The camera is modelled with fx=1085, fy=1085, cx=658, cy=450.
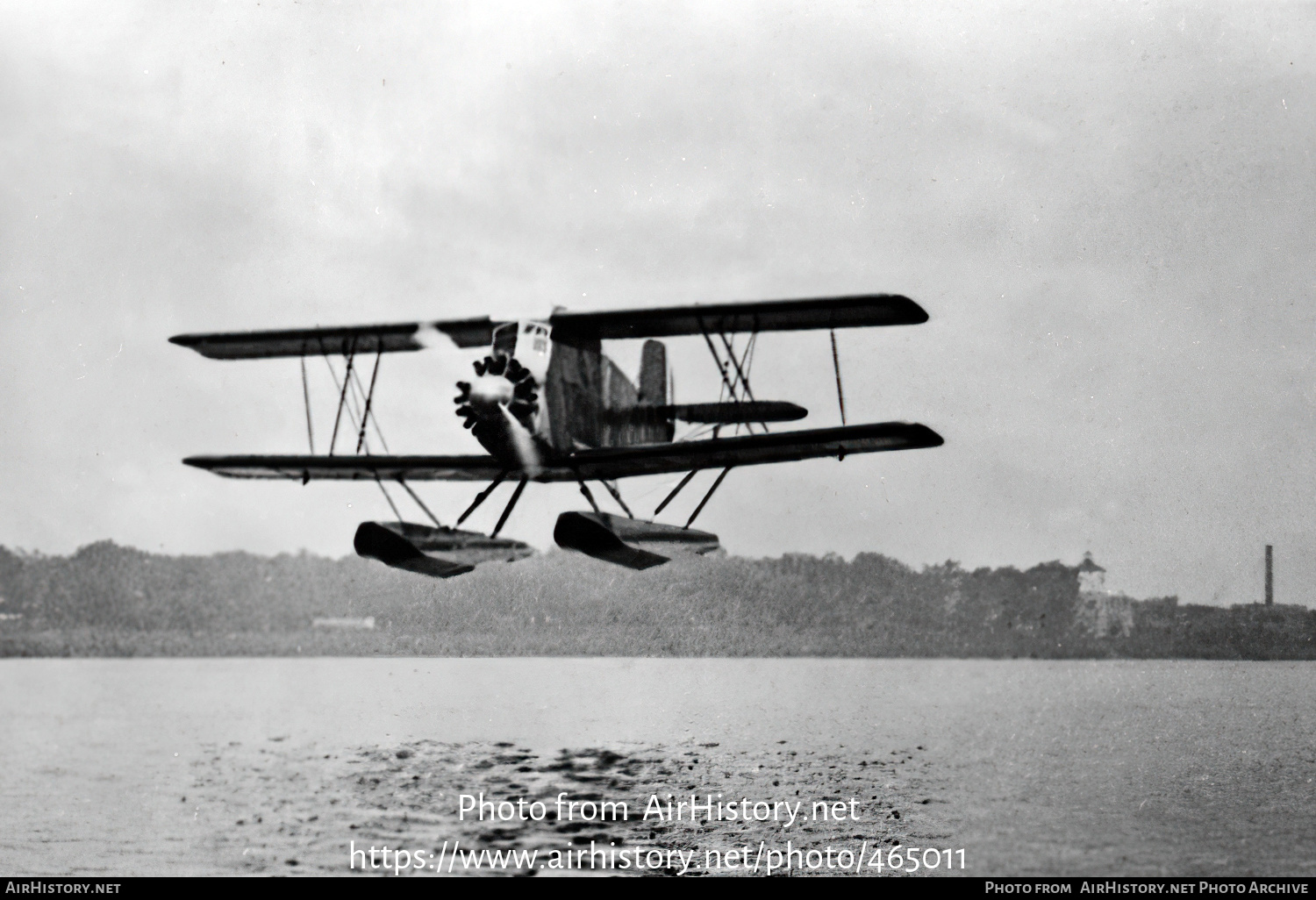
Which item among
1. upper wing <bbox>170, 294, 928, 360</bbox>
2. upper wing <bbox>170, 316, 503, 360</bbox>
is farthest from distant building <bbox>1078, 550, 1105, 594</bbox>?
upper wing <bbox>170, 316, 503, 360</bbox>

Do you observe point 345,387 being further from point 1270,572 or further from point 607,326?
point 1270,572

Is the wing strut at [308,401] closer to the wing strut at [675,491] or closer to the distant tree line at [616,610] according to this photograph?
the wing strut at [675,491]

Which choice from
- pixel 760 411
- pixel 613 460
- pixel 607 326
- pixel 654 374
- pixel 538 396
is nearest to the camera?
pixel 538 396

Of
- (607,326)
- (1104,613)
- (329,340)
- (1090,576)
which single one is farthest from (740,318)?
(1104,613)

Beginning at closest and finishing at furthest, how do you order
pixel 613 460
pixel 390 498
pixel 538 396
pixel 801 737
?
pixel 538 396 → pixel 613 460 → pixel 390 498 → pixel 801 737

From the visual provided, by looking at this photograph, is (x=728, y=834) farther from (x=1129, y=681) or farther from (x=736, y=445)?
(x=1129, y=681)

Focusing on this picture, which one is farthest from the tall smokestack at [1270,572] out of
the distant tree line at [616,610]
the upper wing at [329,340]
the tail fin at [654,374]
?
the upper wing at [329,340]
